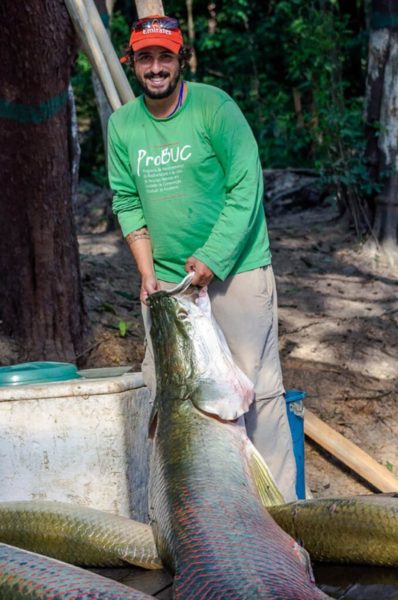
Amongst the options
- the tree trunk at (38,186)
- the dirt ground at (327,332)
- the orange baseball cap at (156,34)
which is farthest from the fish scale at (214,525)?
the tree trunk at (38,186)

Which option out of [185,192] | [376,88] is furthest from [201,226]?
[376,88]

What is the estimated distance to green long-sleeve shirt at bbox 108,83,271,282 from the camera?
13.6 ft

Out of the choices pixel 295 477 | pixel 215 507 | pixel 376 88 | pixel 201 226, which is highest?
pixel 376 88

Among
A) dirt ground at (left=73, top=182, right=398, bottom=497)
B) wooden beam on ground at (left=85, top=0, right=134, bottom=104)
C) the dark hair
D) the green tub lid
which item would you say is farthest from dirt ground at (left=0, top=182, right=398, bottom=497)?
the dark hair

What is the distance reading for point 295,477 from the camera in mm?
4543

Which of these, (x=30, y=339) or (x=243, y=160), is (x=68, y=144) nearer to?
(x=30, y=339)

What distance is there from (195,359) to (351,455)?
2166 millimetres

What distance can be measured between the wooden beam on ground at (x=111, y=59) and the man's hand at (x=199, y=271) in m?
1.71

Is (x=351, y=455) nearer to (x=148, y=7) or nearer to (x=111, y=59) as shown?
(x=111, y=59)

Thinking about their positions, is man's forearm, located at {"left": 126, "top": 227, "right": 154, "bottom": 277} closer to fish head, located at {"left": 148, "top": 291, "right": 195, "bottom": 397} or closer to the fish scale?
fish head, located at {"left": 148, "top": 291, "right": 195, "bottom": 397}

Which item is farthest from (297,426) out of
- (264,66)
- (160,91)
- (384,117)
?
(264,66)

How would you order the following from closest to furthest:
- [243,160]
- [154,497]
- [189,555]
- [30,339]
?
[189,555], [154,497], [243,160], [30,339]

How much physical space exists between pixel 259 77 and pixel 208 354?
1539 centimetres

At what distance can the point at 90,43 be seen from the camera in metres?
5.56
